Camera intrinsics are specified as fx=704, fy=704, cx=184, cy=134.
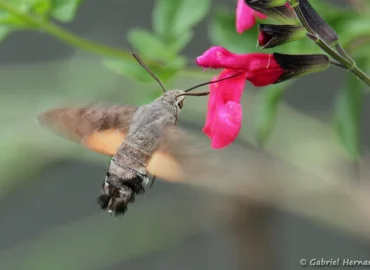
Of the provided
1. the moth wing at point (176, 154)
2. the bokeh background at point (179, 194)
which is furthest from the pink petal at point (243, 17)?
the bokeh background at point (179, 194)

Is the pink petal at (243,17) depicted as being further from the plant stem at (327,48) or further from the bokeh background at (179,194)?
the bokeh background at (179,194)

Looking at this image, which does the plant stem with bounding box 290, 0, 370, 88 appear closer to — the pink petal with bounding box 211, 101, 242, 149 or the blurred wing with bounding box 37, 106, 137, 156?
the pink petal with bounding box 211, 101, 242, 149

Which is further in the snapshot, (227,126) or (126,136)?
(126,136)

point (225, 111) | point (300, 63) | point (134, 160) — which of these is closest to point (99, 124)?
point (134, 160)

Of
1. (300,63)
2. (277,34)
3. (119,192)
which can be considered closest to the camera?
(277,34)

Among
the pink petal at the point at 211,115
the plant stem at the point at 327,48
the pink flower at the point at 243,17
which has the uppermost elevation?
the plant stem at the point at 327,48

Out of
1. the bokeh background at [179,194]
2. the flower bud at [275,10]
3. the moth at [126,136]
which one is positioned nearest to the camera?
the flower bud at [275,10]

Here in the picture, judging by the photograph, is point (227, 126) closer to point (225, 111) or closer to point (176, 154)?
point (225, 111)

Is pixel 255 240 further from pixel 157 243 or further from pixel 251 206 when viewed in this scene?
pixel 157 243
